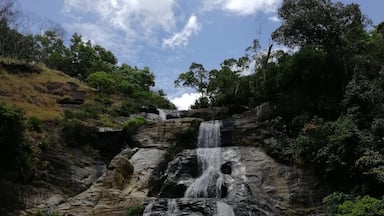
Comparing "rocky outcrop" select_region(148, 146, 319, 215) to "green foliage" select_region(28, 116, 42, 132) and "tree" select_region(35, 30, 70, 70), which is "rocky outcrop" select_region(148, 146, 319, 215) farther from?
"tree" select_region(35, 30, 70, 70)

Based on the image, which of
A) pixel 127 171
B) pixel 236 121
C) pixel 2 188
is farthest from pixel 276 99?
pixel 2 188

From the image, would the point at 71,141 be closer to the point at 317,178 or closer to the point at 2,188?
the point at 2,188

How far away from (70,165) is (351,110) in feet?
49.9

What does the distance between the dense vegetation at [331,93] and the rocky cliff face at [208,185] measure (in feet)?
4.54

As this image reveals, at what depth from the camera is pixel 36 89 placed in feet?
120

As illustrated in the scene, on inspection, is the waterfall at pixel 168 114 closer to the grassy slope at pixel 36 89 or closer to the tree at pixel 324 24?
the grassy slope at pixel 36 89

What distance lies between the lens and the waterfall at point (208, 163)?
2058 centimetres

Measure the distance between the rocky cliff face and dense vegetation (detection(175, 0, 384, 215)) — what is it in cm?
138

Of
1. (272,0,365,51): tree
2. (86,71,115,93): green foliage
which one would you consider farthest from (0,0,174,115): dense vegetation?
(272,0,365,51): tree

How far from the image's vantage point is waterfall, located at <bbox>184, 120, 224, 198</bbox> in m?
20.6

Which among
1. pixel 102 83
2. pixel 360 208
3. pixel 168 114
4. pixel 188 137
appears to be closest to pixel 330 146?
pixel 360 208

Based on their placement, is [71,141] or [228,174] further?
[71,141]

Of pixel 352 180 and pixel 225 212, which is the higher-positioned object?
pixel 352 180

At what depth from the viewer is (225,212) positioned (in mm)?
18047
